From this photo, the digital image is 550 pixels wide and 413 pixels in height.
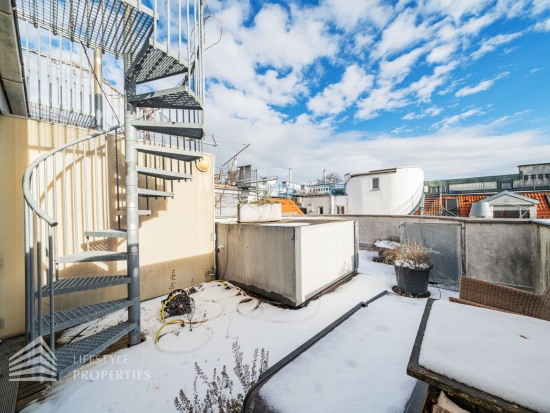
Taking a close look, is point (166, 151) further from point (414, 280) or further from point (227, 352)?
point (414, 280)

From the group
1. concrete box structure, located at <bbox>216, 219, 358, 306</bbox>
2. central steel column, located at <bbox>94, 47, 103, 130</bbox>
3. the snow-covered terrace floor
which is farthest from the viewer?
concrete box structure, located at <bbox>216, 219, 358, 306</bbox>

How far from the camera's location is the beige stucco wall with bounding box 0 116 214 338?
2.62 meters

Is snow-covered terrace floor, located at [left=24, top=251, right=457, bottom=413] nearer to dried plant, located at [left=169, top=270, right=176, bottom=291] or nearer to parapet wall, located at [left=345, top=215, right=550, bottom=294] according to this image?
dried plant, located at [left=169, top=270, right=176, bottom=291]

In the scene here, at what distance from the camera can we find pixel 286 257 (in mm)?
3393

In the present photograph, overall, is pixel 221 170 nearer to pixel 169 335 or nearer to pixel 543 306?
pixel 169 335

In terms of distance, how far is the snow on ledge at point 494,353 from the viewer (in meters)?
0.83

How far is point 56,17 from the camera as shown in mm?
2297

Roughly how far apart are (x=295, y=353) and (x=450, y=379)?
53.2 inches

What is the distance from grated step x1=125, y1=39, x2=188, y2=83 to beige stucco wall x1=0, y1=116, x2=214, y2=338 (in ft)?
Answer: 4.10

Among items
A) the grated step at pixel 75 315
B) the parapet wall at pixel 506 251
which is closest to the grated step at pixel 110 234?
the grated step at pixel 75 315

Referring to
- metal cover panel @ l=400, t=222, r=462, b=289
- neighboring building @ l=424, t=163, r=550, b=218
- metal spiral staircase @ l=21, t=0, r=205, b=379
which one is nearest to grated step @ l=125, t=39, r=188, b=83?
metal spiral staircase @ l=21, t=0, r=205, b=379

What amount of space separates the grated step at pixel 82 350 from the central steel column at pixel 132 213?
0.17 meters

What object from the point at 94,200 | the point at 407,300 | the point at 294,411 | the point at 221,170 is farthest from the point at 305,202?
the point at 294,411

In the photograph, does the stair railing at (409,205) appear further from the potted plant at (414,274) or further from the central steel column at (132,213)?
the central steel column at (132,213)
